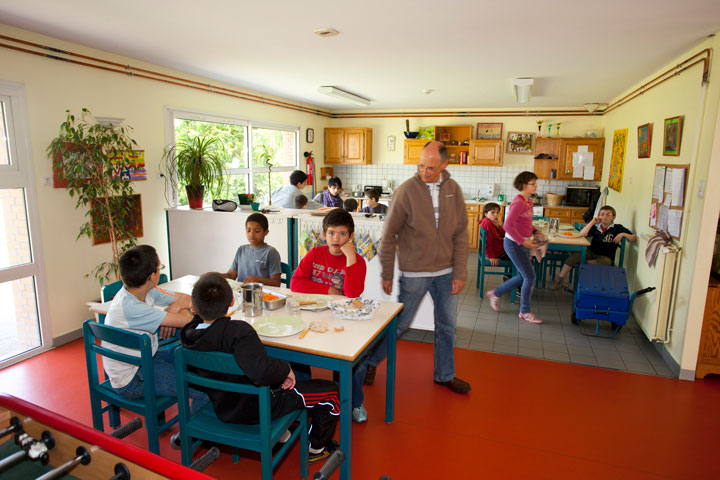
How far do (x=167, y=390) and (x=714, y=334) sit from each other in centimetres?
362

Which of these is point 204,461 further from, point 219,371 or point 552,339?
point 552,339

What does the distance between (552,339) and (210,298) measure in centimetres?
322

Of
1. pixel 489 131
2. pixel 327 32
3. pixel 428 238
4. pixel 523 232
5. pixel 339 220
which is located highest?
pixel 327 32

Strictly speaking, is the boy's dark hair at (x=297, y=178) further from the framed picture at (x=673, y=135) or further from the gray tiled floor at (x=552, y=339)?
the framed picture at (x=673, y=135)

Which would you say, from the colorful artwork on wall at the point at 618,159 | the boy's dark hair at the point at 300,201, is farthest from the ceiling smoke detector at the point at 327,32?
the colorful artwork on wall at the point at 618,159

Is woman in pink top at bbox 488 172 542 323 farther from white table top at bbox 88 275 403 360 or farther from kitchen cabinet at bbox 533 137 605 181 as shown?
kitchen cabinet at bbox 533 137 605 181

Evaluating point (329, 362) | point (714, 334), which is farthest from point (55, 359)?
point (714, 334)

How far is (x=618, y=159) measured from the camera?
226 inches

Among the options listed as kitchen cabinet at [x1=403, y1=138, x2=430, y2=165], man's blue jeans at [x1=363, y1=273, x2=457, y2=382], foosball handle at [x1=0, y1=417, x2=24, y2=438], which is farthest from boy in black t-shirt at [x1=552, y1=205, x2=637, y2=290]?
foosball handle at [x1=0, y1=417, x2=24, y2=438]

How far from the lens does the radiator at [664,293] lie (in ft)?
11.2

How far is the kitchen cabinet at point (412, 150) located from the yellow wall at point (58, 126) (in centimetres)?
425

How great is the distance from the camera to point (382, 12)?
107 inches

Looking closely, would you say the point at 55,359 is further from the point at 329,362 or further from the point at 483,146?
the point at 483,146

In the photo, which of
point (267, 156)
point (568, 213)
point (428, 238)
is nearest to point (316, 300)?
point (428, 238)
